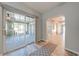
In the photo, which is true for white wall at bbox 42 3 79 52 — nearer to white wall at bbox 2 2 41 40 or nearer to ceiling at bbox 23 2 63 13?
ceiling at bbox 23 2 63 13

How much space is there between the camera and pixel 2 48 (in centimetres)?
134

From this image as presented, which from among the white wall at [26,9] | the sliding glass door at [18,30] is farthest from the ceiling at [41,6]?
the sliding glass door at [18,30]

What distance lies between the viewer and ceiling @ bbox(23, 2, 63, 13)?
136cm

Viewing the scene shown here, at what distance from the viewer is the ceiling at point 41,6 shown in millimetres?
1365

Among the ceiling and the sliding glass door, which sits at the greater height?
the ceiling

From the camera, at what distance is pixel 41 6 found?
55.3 inches

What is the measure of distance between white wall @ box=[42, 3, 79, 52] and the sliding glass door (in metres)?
0.37

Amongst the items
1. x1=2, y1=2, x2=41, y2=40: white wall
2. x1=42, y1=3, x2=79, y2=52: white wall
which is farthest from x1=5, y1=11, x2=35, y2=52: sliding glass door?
x1=42, y1=3, x2=79, y2=52: white wall

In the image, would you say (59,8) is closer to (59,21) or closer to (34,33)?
(59,21)

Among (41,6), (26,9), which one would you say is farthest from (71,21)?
(26,9)

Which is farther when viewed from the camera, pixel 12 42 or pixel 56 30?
pixel 56 30

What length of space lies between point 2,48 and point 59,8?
3.10 ft

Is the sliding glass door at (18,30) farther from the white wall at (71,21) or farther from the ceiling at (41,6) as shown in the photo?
the white wall at (71,21)

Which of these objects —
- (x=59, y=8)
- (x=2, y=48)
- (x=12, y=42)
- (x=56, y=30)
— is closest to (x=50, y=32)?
(x=56, y=30)
